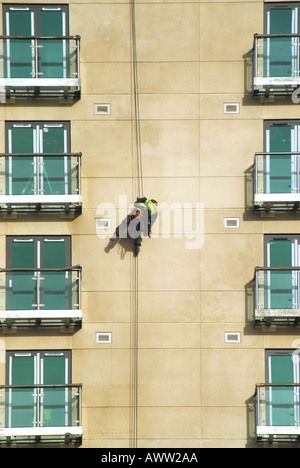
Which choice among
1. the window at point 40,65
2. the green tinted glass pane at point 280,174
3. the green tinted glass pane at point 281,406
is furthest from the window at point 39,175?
the green tinted glass pane at point 281,406

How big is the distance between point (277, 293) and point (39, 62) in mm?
8797

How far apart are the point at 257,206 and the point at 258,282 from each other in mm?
2039

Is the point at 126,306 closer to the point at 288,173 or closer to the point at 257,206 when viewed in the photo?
the point at 257,206

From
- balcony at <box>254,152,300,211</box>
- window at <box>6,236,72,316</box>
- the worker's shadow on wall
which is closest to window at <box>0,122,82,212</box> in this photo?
the worker's shadow on wall

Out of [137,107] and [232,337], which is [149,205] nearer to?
[137,107]

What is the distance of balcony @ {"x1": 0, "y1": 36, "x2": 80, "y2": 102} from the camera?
58.8ft

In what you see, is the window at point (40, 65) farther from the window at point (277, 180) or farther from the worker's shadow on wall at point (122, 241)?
the window at point (277, 180)

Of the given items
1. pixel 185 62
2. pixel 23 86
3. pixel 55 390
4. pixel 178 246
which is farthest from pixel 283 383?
pixel 23 86

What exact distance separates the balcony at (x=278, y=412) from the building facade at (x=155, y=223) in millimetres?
36

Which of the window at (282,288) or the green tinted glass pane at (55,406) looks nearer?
the green tinted glass pane at (55,406)

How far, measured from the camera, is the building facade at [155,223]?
1772cm

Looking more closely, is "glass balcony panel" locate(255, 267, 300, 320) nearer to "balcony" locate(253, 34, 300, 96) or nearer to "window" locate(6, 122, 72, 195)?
"balcony" locate(253, 34, 300, 96)

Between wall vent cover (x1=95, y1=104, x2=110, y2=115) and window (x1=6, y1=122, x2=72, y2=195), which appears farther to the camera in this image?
wall vent cover (x1=95, y1=104, x2=110, y2=115)

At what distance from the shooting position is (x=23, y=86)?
712 inches
